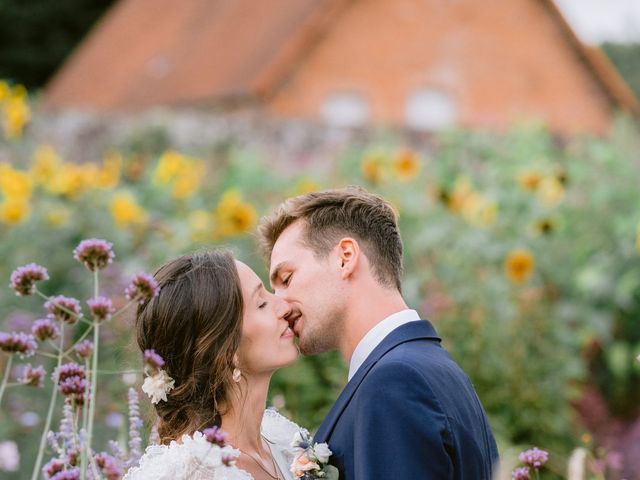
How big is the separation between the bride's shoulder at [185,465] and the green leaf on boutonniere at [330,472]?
27 cm

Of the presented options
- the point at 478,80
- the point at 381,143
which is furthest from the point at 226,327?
the point at 478,80

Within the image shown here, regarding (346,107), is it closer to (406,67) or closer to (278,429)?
(406,67)

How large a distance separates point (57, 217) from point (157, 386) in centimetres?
397

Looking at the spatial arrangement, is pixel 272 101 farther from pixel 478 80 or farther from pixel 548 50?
pixel 548 50

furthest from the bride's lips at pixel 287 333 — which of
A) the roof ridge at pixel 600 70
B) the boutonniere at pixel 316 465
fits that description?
the roof ridge at pixel 600 70

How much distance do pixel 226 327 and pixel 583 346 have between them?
4.50 meters

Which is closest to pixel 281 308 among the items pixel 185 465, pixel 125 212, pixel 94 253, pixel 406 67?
pixel 185 465

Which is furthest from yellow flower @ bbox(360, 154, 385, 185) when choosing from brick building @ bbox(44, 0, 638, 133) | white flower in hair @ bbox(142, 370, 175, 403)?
brick building @ bbox(44, 0, 638, 133)

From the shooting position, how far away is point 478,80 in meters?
22.3

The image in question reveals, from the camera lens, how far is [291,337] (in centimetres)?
340

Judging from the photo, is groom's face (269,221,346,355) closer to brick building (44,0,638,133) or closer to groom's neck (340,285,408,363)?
groom's neck (340,285,408,363)

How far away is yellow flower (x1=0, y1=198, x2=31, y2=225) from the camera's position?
6883mm

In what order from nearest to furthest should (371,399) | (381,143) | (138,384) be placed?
(371,399), (138,384), (381,143)

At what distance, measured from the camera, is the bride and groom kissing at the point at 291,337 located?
2.98 meters
